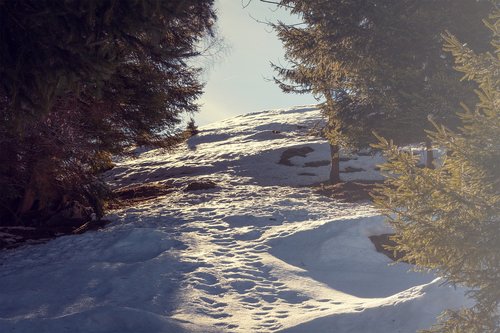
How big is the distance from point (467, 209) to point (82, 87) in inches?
183

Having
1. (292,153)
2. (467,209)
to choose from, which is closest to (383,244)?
(467,209)

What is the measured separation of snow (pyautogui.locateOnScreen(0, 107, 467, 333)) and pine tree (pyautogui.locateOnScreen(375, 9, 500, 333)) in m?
1.35

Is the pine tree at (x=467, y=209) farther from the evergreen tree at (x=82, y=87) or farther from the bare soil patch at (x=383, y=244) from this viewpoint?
the bare soil patch at (x=383, y=244)

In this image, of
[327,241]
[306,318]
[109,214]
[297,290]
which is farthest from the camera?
[109,214]

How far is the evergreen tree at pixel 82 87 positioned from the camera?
600 cm

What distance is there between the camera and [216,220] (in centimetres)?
1227

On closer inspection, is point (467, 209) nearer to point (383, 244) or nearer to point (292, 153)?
point (383, 244)

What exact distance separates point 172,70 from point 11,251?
4.93m

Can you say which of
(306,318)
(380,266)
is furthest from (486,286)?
(380,266)

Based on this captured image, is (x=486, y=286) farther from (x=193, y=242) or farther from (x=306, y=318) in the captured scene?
(x=193, y=242)

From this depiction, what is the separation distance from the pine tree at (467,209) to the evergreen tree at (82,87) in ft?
10.2

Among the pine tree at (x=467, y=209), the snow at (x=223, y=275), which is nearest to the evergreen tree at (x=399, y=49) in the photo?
the snow at (x=223, y=275)

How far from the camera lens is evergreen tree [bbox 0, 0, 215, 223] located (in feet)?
19.7

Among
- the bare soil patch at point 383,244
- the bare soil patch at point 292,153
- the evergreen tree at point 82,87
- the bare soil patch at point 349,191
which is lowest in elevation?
the bare soil patch at point 383,244
